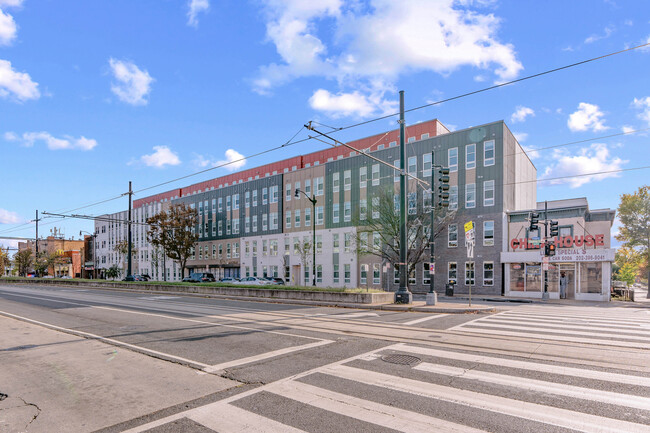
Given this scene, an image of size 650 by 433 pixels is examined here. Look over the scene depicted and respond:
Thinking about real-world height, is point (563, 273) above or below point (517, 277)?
above

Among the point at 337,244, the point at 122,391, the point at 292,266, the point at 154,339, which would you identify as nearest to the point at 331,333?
the point at 154,339

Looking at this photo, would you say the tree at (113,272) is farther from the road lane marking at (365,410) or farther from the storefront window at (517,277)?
the road lane marking at (365,410)

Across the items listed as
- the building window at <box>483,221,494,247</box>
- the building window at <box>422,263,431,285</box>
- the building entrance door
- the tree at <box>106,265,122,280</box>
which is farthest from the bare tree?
the tree at <box>106,265,122,280</box>

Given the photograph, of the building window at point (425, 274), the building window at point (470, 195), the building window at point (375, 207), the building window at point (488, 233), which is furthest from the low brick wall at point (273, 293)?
the building window at point (470, 195)

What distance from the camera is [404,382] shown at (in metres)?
6.32

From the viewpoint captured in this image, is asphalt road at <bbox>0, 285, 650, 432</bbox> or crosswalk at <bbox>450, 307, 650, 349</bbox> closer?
asphalt road at <bbox>0, 285, 650, 432</bbox>

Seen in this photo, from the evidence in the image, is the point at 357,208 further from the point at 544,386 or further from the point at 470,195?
the point at 544,386

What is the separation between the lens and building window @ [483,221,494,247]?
3497 cm

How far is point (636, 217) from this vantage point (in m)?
47.0

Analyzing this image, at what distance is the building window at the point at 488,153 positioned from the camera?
3538cm

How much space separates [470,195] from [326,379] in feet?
109

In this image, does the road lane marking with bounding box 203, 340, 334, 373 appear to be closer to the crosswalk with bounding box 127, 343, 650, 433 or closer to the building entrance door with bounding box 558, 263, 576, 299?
the crosswalk with bounding box 127, 343, 650, 433

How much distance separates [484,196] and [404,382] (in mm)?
32548

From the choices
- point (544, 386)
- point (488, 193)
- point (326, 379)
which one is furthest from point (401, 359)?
point (488, 193)
